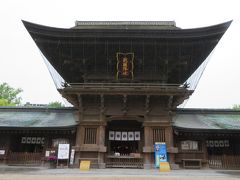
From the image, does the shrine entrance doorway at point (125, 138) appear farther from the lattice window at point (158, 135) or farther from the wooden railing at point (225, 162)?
the wooden railing at point (225, 162)

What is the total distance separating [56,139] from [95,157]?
14.3ft

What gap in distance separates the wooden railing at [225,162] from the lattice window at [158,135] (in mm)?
4592

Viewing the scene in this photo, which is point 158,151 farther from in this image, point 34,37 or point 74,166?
point 34,37

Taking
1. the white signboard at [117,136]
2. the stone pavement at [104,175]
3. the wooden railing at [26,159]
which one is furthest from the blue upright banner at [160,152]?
the wooden railing at [26,159]

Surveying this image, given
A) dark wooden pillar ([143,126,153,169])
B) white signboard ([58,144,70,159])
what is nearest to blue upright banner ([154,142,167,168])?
dark wooden pillar ([143,126,153,169])

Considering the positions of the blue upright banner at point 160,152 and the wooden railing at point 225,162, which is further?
the wooden railing at point 225,162

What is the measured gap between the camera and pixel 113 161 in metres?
18.9

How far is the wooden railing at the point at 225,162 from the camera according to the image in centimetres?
1820

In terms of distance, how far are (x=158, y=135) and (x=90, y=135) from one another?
5.66 meters

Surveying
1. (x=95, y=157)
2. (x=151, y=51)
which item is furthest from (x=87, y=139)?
(x=151, y=51)

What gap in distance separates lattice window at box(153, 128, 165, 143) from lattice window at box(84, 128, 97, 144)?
4951mm

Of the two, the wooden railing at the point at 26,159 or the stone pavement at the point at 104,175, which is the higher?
the wooden railing at the point at 26,159

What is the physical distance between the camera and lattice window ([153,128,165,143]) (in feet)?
59.9

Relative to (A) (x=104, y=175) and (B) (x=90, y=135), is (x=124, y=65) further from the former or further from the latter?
(A) (x=104, y=175)
